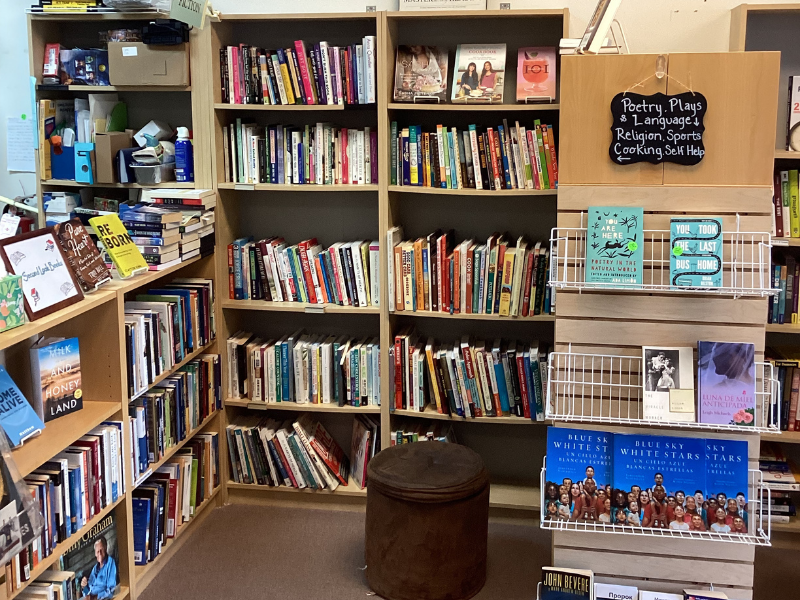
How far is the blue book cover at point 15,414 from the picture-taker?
2361 mm

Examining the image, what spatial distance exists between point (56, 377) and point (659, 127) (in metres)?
1.87

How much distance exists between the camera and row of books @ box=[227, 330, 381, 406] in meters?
3.53

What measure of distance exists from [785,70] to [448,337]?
5.44 ft

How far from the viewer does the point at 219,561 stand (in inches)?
128

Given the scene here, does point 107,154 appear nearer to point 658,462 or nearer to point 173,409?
point 173,409

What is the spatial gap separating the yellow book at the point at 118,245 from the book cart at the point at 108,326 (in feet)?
0.14

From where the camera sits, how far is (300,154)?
345 cm

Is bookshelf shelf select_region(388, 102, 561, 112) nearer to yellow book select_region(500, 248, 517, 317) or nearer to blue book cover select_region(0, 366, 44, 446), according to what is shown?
yellow book select_region(500, 248, 517, 317)

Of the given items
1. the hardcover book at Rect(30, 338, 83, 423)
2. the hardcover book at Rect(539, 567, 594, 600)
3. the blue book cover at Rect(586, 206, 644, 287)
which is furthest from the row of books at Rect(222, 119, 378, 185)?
the hardcover book at Rect(539, 567, 594, 600)

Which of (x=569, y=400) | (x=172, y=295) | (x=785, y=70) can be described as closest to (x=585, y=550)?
(x=569, y=400)

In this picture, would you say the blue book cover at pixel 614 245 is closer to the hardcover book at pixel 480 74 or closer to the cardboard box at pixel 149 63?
the hardcover book at pixel 480 74

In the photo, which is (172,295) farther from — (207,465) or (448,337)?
(448,337)

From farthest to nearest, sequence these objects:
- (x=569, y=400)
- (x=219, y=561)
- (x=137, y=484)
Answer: (x=219, y=561), (x=137, y=484), (x=569, y=400)

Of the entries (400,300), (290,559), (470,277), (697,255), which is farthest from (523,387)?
(697,255)
